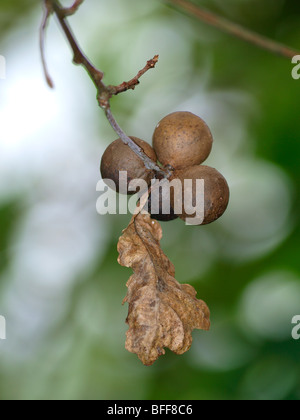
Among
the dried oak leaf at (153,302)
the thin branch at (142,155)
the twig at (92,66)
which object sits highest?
the twig at (92,66)

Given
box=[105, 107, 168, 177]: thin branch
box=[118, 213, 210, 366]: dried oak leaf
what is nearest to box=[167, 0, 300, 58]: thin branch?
box=[105, 107, 168, 177]: thin branch

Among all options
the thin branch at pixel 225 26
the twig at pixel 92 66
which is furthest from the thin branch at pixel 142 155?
the thin branch at pixel 225 26

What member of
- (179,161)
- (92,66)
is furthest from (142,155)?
(92,66)

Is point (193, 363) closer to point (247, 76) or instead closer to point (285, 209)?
point (285, 209)

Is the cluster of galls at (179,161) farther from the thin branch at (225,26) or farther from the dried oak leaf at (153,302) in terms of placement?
the thin branch at (225,26)

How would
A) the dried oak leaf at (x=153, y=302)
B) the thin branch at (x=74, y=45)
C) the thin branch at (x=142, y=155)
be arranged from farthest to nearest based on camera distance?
the dried oak leaf at (x=153, y=302), the thin branch at (x=142, y=155), the thin branch at (x=74, y=45)

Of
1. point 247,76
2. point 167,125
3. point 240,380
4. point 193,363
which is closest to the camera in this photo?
point 167,125

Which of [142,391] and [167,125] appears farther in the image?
[142,391]

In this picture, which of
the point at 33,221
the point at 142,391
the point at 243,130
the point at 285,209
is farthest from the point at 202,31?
the point at 142,391
